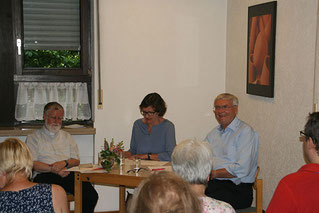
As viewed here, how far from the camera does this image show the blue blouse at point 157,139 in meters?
4.36

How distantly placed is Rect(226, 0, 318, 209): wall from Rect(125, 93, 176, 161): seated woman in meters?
0.90

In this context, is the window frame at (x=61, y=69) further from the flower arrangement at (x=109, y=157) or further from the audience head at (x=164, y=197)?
the audience head at (x=164, y=197)

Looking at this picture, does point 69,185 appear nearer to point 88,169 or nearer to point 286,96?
point 88,169

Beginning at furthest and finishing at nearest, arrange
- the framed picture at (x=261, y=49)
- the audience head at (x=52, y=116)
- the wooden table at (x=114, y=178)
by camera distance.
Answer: the audience head at (x=52, y=116)
the framed picture at (x=261, y=49)
the wooden table at (x=114, y=178)

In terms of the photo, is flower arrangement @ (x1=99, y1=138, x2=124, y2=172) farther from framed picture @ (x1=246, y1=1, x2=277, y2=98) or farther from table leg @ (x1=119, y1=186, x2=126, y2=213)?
framed picture @ (x1=246, y1=1, x2=277, y2=98)

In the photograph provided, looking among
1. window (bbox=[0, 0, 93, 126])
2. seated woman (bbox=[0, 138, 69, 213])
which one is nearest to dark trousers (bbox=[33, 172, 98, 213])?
window (bbox=[0, 0, 93, 126])

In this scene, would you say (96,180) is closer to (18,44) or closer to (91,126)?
(91,126)

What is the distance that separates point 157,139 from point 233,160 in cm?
89

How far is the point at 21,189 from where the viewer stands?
251cm

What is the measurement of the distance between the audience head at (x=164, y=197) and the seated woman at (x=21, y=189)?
3.62 feet

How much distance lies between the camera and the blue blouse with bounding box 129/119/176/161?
4355mm

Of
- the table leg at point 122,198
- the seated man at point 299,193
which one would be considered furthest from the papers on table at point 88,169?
the seated man at point 299,193

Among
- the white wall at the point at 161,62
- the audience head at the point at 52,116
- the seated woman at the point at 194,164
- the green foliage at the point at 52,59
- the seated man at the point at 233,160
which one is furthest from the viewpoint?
the green foliage at the point at 52,59

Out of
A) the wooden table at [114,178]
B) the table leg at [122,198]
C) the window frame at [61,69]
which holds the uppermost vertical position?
the window frame at [61,69]
